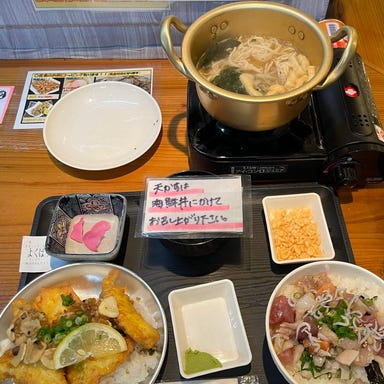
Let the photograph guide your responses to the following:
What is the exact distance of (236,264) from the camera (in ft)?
4.44

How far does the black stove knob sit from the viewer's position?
1.35 meters

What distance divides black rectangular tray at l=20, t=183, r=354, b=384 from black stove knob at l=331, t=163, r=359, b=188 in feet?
0.34

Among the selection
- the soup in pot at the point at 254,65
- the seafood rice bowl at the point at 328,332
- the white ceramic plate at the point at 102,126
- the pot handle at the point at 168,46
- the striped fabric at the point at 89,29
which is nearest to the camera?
the seafood rice bowl at the point at 328,332

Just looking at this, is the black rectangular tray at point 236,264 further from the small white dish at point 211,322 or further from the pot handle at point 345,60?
the pot handle at point 345,60

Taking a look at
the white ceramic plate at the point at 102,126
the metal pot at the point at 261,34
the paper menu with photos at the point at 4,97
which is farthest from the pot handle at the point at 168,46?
the paper menu with photos at the point at 4,97

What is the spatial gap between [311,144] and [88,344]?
95 centimetres

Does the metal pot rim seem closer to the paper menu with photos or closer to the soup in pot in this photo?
the soup in pot

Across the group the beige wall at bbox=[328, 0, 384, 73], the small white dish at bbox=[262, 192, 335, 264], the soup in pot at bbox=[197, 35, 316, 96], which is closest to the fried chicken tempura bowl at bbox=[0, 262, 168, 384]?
the small white dish at bbox=[262, 192, 335, 264]

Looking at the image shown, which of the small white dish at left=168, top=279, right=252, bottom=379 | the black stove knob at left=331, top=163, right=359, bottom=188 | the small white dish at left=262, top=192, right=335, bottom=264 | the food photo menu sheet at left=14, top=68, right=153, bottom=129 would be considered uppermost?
the food photo menu sheet at left=14, top=68, right=153, bottom=129

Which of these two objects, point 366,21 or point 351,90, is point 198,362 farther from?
point 366,21

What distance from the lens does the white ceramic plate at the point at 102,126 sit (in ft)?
5.26

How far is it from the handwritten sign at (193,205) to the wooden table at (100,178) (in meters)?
0.29

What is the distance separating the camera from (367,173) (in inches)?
56.6

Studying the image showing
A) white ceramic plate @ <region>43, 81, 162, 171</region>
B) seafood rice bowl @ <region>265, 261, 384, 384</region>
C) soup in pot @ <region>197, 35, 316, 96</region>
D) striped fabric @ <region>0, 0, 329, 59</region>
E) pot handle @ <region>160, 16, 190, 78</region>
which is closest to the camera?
seafood rice bowl @ <region>265, 261, 384, 384</region>
